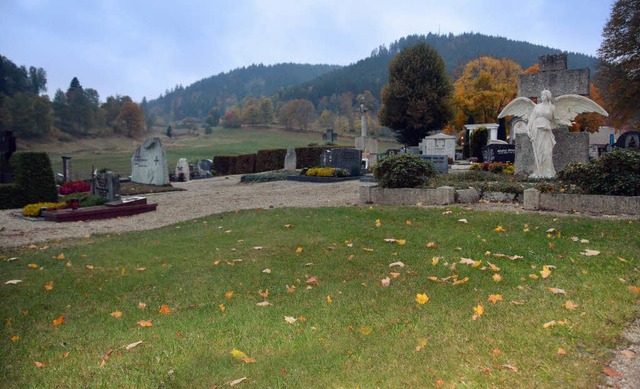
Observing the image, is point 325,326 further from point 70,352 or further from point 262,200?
point 262,200

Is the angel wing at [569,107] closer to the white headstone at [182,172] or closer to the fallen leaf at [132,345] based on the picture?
the fallen leaf at [132,345]

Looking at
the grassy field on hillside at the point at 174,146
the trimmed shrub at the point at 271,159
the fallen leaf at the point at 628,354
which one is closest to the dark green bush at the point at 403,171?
the fallen leaf at the point at 628,354

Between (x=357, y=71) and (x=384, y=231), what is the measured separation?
14276cm

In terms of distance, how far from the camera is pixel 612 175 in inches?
395

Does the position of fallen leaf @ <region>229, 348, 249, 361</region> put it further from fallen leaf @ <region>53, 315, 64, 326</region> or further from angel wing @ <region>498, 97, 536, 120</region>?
angel wing @ <region>498, 97, 536, 120</region>

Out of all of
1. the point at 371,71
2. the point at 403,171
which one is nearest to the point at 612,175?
the point at 403,171

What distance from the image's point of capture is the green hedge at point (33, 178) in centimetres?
1678

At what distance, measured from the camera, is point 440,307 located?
477 cm

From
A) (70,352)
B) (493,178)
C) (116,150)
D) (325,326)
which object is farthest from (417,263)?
(116,150)

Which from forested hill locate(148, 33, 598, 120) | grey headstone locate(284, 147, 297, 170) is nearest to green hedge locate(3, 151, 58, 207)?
grey headstone locate(284, 147, 297, 170)

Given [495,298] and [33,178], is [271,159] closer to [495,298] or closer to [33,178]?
[33,178]

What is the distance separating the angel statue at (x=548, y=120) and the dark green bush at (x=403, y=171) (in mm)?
3189

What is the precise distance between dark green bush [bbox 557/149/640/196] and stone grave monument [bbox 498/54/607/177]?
11.4 feet

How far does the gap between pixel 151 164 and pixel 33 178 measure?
249 inches
